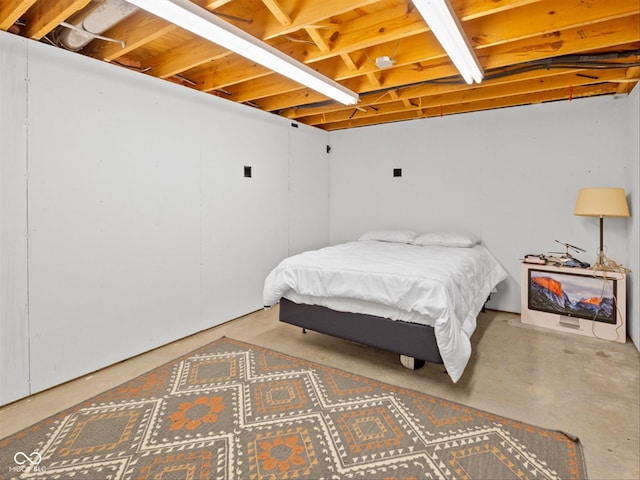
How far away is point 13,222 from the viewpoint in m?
2.18

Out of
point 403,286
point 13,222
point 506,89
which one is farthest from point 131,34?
point 506,89

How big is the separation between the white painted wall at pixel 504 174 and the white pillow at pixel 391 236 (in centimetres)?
31

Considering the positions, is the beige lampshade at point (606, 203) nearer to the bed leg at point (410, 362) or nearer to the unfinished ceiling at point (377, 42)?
the unfinished ceiling at point (377, 42)

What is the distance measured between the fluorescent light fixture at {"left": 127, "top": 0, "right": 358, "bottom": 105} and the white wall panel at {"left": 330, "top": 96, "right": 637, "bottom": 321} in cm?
203

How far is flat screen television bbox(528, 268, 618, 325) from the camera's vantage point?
318cm

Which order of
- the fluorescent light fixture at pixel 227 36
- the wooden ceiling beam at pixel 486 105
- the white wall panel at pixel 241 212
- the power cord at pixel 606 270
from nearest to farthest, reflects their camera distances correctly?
1. the fluorescent light fixture at pixel 227 36
2. the power cord at pixel 606 270
3. the wooden ceiling beam at pixel 486 105
4. the white wall panel at pixel 241 212

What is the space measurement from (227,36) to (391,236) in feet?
10.0

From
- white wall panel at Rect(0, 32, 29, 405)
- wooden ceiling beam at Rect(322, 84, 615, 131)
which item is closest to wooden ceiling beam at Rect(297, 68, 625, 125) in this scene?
wooden ceiling beam at Rect(322, 84, 615, 131)

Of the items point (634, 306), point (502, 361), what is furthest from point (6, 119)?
point (634, 306)

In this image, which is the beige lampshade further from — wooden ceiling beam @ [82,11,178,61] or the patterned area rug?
wooden ceiling beam @ [82,11,178,61]

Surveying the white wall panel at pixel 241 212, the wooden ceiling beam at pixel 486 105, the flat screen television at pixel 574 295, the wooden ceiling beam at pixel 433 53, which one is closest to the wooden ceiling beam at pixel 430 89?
the wooden ceiling beam at pixel 433 53

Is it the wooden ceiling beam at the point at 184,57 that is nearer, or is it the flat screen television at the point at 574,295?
the wooden ceiling beam at the point at 184,57

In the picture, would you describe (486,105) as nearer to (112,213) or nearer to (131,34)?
(131,34)

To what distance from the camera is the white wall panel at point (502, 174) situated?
3.52 metres
